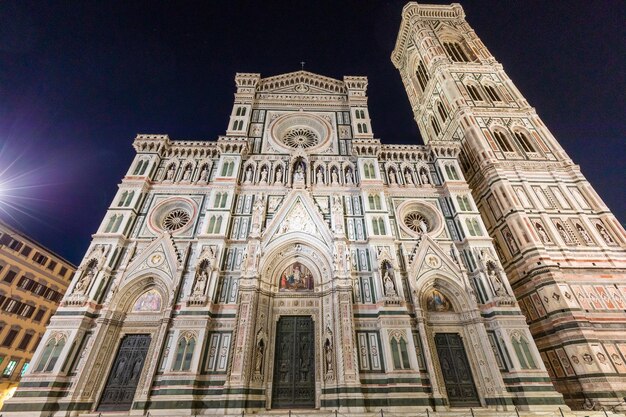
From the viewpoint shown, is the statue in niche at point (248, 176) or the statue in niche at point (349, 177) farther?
the statue in niche at point (349, 177)

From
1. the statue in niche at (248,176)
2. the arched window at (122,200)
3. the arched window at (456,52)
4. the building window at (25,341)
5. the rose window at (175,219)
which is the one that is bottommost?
the building window at (25,341)

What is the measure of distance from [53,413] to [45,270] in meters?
22.2

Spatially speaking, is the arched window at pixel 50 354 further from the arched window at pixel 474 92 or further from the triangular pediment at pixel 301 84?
the arched window at pixel 474 92

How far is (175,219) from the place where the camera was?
57.5 feet

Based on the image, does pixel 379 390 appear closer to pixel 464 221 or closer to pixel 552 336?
pixel 552 336

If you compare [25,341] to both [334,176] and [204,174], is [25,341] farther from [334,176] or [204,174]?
[334,176]

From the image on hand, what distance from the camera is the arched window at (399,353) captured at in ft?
40.1

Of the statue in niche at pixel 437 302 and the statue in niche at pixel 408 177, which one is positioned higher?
the statue in niche at pixel 408 177

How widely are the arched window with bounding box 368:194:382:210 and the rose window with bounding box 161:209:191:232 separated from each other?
37.0ft

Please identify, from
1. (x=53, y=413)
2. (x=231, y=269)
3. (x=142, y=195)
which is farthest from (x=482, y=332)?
(x=142, y=195)

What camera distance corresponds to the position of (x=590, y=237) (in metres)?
17.0

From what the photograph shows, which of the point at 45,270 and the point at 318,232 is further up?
the point at 45,270

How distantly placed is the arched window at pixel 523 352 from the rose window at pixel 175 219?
18.4 m

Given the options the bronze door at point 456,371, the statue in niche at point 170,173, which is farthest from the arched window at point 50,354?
the bronze door at point 456,371
